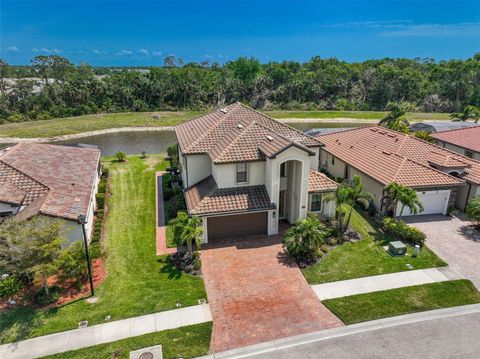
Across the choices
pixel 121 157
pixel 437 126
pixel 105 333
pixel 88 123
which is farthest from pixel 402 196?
pixel 88 123

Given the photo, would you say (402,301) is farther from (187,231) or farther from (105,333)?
(105,333)

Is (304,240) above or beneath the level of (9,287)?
above

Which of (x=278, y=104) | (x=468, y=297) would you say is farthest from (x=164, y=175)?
(x=278, y=104)

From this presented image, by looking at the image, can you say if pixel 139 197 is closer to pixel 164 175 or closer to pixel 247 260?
pixel 164 175

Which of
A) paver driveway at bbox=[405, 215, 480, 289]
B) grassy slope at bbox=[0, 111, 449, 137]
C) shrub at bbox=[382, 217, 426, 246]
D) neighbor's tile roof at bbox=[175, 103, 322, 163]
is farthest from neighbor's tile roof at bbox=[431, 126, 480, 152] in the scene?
grassy slope at bbox=[0, 111, 449, 137]

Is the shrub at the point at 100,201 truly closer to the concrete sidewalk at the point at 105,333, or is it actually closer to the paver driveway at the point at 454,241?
the concrete sidewalk at the point at 105,333
